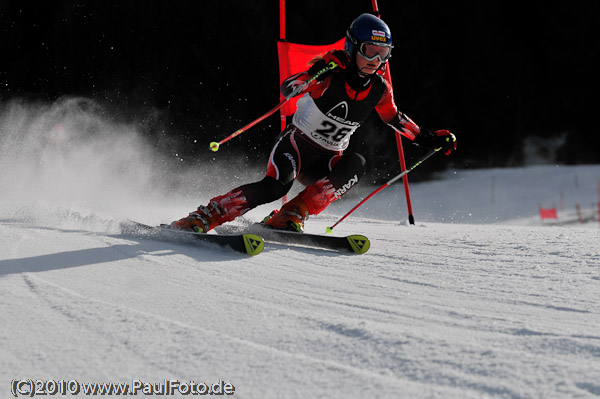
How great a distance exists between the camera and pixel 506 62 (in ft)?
71.8

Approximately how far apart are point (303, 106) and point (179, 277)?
1828 mm

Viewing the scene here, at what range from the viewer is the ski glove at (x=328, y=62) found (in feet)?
11.3

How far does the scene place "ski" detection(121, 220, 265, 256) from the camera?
9.21 ft

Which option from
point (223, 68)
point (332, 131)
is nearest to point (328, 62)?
point (332, 131)

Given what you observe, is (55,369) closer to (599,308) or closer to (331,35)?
(599,308)

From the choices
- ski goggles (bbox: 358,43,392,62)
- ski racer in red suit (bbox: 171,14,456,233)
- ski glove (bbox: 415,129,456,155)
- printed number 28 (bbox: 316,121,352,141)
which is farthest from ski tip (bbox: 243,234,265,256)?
ski glove (bbox: 415,129,456,155)

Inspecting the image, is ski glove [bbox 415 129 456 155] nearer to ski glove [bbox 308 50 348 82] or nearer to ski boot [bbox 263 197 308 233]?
ski glove [bbox 308 50 348 82]

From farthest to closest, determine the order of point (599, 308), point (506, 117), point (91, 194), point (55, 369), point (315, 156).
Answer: point (506, 117)
point (91, 194)
point (315, 156)
point (599, 308)
point (55, 369)

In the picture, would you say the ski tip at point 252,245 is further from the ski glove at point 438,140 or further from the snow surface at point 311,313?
the ski glove at point 438,140

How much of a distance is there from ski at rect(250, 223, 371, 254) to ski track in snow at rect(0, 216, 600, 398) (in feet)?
0.46

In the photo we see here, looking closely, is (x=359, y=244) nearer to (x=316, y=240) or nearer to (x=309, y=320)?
(x=316, y=240)

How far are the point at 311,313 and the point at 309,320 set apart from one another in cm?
8

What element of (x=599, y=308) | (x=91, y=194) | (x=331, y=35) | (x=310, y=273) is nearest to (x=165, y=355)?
(x=310, y=273)

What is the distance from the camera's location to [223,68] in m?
18.6
